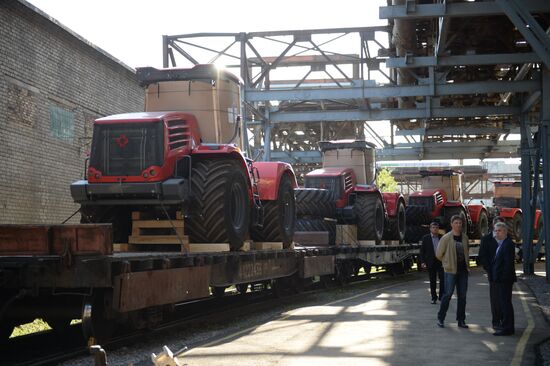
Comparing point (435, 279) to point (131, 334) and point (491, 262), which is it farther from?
point (131, 334)

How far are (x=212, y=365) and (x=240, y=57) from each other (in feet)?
54.2

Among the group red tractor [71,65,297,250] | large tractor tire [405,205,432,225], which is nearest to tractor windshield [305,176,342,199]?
large tractor tire [405,205,432,225]

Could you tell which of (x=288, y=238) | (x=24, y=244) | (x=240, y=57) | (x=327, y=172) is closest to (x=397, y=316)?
(x=288, y=238)

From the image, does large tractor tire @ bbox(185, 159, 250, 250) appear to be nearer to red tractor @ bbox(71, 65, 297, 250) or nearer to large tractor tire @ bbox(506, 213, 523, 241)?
red tractor @ bbox(71, 65, 297, 250)

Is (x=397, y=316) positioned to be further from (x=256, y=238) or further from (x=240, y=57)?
(x=240, y=57)

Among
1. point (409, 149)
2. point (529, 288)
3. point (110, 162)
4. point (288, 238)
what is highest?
point (409, 149)

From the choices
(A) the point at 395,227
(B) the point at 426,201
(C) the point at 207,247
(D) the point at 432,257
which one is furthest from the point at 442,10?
(B) the point at 426,201

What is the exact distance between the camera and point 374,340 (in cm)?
947

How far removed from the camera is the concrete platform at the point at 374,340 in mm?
8211

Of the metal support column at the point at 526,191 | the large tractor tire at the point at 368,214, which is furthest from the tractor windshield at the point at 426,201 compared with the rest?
the large tractor tire at the point at 368,214

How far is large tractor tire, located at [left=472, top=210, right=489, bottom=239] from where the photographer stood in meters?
30.1

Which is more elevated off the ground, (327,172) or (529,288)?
(327,172)

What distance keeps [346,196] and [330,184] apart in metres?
0.57

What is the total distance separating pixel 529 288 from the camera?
709 inches
